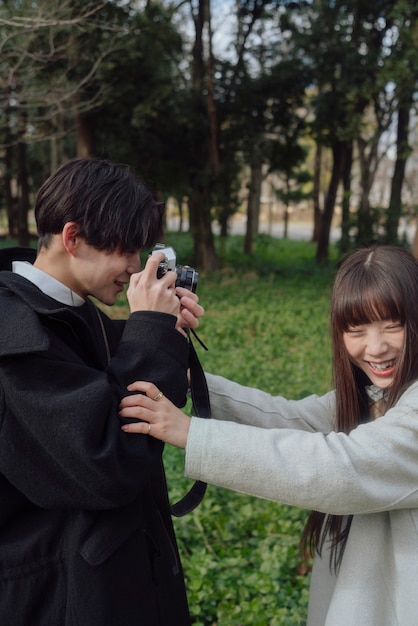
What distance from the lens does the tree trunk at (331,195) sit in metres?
17.5

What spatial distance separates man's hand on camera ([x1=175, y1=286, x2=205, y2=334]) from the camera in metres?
→ 1.51

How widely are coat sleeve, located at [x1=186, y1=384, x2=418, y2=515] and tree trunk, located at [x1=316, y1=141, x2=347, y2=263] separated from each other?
16.7 m

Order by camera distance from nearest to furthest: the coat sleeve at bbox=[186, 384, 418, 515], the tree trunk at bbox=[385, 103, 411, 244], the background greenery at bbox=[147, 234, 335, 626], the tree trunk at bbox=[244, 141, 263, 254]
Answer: the coat sleeve at bbox=[186, 384, 418, 515] → the background greenery at bbox=[147, 234, 335, 626] → the tree trunk at bbox=[385, 103, 411, 244] → the tree trunk at bbox=[244, 141, 263, 254]

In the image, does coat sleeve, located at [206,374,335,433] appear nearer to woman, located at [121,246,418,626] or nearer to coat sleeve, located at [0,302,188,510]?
woman, located at [121,246,418,626]

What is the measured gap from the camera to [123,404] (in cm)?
123

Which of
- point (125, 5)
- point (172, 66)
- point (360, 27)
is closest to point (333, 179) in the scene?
point (360, 27)

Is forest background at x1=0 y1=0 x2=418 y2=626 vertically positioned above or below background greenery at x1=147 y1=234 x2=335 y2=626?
above

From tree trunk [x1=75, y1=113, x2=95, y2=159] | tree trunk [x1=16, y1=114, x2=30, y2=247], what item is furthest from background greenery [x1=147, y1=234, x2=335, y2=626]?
tree trunk [x1=16, y1=114, x2=30, y2=247]

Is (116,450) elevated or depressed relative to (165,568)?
elevated

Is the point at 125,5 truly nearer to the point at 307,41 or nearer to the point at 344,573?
the point at 307,41

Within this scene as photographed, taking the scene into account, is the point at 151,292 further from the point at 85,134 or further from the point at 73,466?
the point at 85,134

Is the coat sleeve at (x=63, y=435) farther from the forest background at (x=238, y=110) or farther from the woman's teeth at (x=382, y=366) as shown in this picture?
the forest background at (x=238, y=110)

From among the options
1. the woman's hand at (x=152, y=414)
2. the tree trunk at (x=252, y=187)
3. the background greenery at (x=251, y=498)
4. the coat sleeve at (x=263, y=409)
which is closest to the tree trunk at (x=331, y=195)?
the tree trunk at (x=252, y=187)

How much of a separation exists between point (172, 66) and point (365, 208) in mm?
5824
